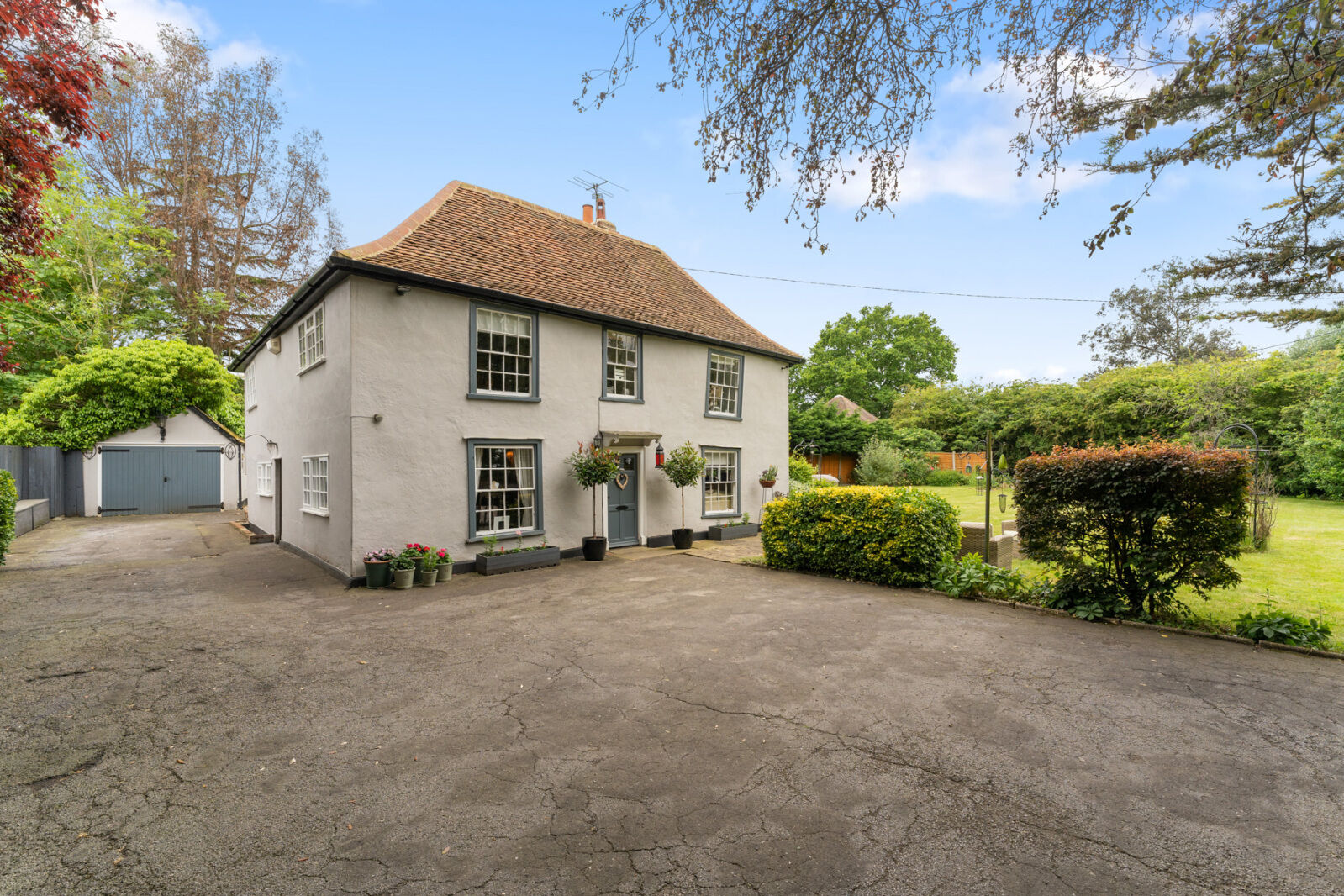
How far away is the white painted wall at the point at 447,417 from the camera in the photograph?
941cm

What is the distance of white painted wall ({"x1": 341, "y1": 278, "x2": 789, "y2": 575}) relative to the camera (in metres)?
9.41

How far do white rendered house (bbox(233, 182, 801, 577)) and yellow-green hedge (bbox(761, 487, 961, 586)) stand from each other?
391 cm

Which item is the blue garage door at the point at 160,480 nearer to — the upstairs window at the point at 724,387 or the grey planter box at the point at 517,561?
the grey planter box at the point at 517,561

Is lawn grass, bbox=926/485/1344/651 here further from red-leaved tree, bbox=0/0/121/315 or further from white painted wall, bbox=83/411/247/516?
white painted wall, bbox=83/411/247/516

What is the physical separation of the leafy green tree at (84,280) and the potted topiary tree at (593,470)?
20753mm

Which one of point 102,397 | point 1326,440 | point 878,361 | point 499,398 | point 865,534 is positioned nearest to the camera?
point 865,534

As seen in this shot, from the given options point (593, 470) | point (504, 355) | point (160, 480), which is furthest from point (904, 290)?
point (160, 480)

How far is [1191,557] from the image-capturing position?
6383 millimetres

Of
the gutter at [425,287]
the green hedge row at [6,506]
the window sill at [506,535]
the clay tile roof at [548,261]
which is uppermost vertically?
the clay tile roof at [548,261]

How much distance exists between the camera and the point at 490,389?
35.7 ft

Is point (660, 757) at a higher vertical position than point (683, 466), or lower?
lower

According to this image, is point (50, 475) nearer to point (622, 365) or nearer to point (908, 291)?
point (622, 365)

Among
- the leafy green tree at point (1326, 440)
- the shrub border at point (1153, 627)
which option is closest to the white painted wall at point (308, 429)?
the shrub border at point (1153, 627)

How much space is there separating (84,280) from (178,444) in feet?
25.1
